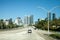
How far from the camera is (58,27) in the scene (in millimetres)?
106500

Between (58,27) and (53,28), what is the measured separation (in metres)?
3.73

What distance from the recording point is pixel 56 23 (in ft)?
356

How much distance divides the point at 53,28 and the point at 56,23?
530 cm

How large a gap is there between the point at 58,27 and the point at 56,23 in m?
3.21

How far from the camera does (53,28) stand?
343 feet
